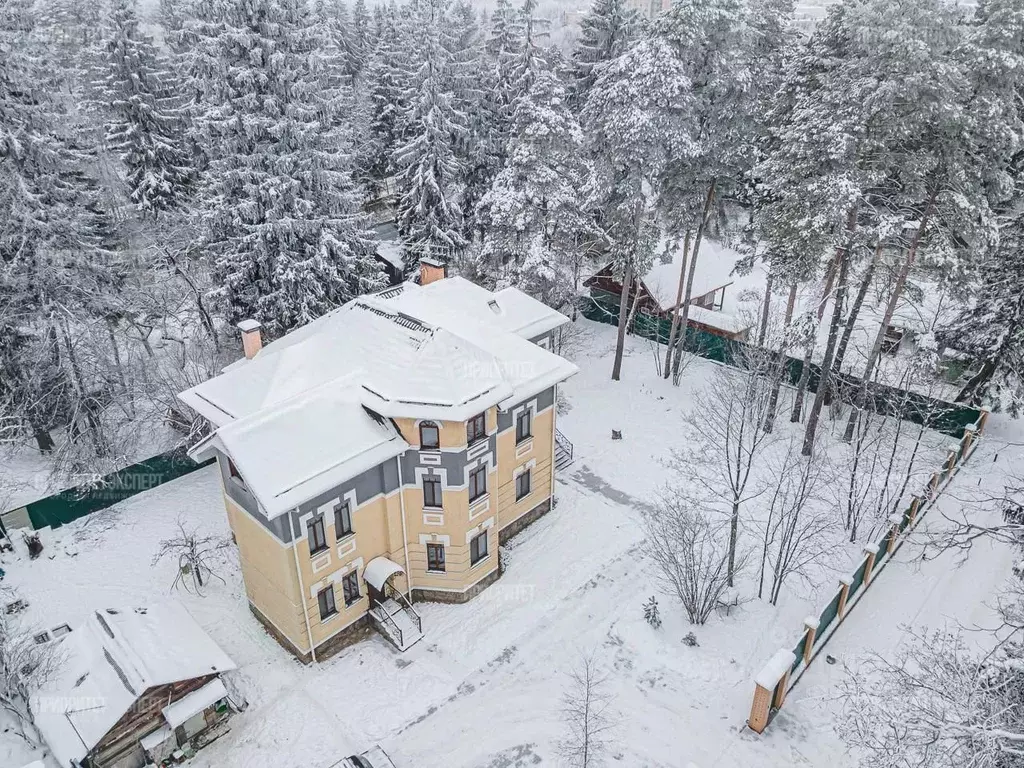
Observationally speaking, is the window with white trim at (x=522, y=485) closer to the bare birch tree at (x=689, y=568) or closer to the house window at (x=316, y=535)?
the bare birch tree at (x=689, y=568)

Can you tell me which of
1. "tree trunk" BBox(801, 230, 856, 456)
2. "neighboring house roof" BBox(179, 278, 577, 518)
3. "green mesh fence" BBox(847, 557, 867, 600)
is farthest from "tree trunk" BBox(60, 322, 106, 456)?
"tree trunk" BBox(801, 230, 856, 456)

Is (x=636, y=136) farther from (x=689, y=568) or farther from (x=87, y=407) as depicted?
(x=87, y=407)

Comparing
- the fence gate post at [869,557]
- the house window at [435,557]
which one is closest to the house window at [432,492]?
the house window at [435,557]

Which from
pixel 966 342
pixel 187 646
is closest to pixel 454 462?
pixel 187 646

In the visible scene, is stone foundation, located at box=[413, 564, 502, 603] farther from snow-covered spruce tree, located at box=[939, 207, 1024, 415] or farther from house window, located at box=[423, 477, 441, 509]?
snow-covered spruce tree, located at box=[939, 207, 1024, 415]

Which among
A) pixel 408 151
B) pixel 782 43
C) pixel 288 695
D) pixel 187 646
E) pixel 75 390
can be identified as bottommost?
pixel 288 695

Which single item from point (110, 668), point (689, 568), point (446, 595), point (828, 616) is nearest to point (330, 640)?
point (446, 595)

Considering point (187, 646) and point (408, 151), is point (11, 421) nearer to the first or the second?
point (187, 646)
